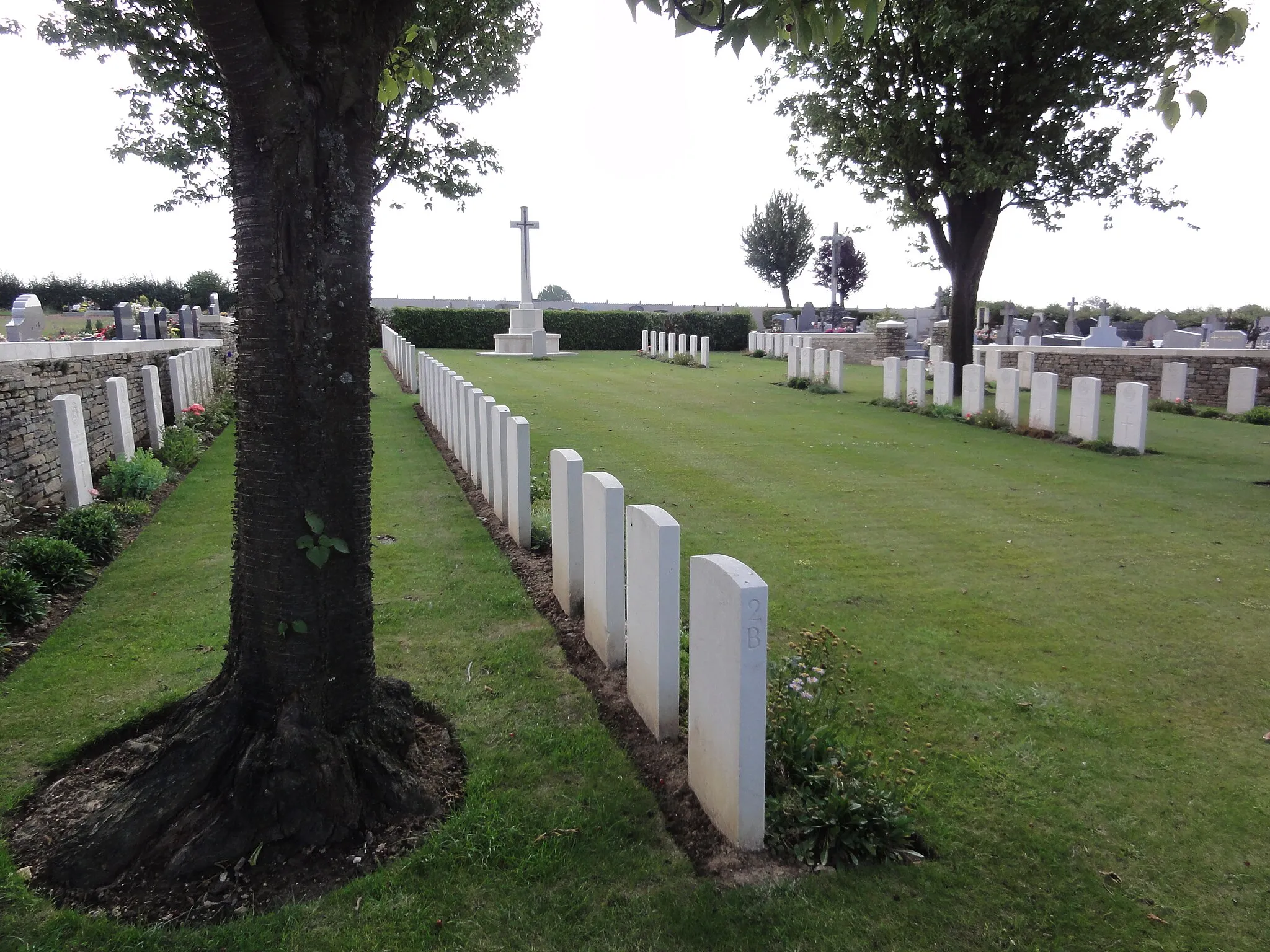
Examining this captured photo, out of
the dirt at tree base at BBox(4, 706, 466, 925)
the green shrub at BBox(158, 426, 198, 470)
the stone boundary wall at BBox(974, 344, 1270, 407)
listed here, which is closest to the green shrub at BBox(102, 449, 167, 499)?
the green shrub at BBox(158, 426, 198, 470)

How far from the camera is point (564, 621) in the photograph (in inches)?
191

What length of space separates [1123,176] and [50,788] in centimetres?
1857

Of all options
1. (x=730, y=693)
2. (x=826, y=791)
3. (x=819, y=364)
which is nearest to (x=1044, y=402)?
(x=819, y=364)

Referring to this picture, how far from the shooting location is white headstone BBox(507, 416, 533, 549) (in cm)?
605

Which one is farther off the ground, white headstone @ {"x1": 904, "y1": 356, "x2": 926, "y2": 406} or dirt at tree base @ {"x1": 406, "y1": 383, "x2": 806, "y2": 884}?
white headstone @ {"x1": 904, "y1": 356, "x2": 926, "y2": 406}

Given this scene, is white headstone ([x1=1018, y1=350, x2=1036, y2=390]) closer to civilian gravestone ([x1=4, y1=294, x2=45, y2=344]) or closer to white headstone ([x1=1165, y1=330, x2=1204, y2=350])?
white headstone ([x1=1165, y1=330, x2=1204, y2=350])

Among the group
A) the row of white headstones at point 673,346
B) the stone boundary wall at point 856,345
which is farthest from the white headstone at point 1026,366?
the row of white headstones at point 673,346

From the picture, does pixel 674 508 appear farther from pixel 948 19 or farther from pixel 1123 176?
pixel 1123 176

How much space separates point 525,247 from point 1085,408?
22316mm

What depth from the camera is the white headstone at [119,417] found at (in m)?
8.77

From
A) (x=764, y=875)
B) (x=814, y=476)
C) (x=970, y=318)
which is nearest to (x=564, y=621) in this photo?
(x=764, y=875)

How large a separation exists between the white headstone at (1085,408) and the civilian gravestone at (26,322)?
1573 centimetres

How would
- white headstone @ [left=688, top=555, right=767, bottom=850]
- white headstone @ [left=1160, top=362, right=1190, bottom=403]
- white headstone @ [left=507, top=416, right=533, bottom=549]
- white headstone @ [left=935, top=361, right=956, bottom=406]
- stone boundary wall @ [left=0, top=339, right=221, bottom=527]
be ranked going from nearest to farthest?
white headstone @ [left=688, top=555, right=767, bottom=850], white headstone @ [left=507, top=416, right=533, bottom=549], stone boundary wall @ [left=0, top=339, right=221, bottom=527], white headstone @ [left=935, top=361, right=956, bottom=406], white headstone @ [left=1160, top=362, right=1190, bottom=403]

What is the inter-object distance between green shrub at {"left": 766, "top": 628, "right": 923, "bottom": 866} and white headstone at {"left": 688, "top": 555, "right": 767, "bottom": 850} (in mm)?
177
